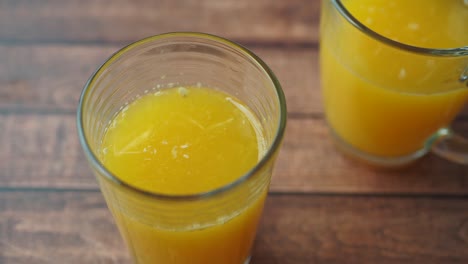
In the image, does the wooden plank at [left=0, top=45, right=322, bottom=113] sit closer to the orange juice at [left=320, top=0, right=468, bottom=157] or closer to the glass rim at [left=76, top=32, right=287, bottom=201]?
the orange juice at [left=320, top=0, right=468, bottom=157]

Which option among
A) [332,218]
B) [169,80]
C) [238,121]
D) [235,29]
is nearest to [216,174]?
[238,121]

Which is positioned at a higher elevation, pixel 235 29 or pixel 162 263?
pixel 235 29

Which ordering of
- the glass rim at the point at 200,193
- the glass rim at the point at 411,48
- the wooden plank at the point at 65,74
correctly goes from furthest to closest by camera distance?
1. the wooden plank at the point at 65,74
2. the glass rim at the point at 411,48
3. the glass rim at the point at 200,193

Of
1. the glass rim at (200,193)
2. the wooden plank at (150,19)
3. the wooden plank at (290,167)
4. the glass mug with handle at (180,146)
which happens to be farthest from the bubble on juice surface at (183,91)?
the wooden plank at (150,19)

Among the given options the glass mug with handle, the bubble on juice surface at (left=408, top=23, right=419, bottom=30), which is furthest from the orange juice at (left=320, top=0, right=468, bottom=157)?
the glass mug with handle

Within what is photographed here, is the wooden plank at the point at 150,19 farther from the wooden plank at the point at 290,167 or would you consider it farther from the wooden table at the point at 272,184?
the wooden plank at the point at 290,167

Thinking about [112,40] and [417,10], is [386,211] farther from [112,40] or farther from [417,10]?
[112,40]
